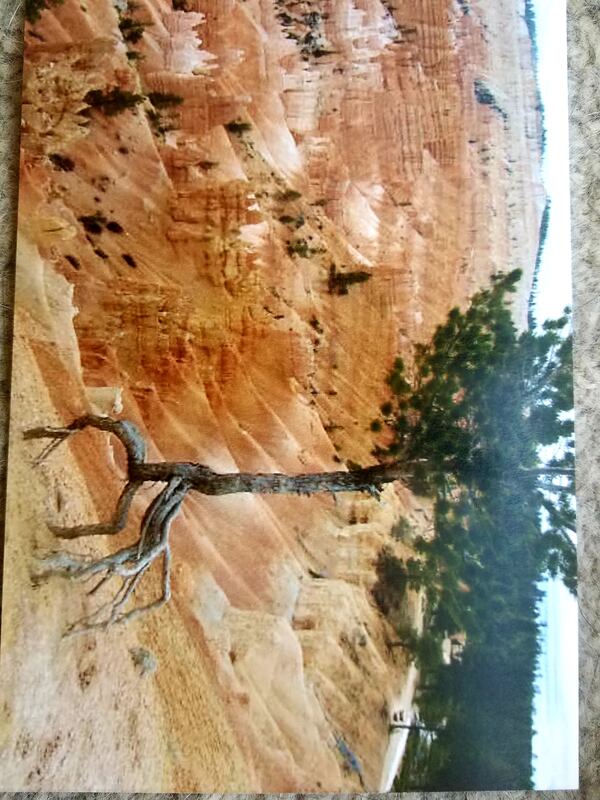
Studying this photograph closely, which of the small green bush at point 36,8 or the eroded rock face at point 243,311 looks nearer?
the eroded rock face at point 243,311

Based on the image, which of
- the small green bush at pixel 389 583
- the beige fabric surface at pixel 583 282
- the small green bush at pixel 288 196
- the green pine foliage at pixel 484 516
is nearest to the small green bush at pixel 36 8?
the beige fabric surface at pixel 583 282

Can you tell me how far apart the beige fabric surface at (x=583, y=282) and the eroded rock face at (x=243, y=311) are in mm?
51

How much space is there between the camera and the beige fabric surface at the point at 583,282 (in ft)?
4.59

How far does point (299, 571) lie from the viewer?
1363 millimetres

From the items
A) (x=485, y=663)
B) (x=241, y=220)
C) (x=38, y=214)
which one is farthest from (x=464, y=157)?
(x=485, y=663)

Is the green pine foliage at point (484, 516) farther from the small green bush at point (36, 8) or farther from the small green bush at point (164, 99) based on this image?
the small green bush at point (36, 8)

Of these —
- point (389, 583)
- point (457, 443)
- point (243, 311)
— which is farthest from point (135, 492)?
point (457, 443)

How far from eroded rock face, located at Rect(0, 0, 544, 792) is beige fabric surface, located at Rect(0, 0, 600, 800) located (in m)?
0.05

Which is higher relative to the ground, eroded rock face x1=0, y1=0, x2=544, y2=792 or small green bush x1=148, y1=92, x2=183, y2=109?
small green bush x1=148, y1=92, x2=183, y2=109

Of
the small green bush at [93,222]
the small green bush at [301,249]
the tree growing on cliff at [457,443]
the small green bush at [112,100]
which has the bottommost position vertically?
the tree growing on cliff at [457,443]

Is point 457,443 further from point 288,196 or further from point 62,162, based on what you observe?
point 62,162

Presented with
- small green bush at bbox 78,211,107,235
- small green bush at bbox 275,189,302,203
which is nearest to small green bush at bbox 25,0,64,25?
small green bush at bbox 78,211,107,235

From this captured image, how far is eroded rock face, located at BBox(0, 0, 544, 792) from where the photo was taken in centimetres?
134

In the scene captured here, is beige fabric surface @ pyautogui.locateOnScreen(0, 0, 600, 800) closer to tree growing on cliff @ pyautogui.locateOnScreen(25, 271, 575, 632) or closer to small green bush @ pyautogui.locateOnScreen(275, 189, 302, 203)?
tree growing on cliff @ pyautogui.locateOnScreen(25, 271, 575, 632)
